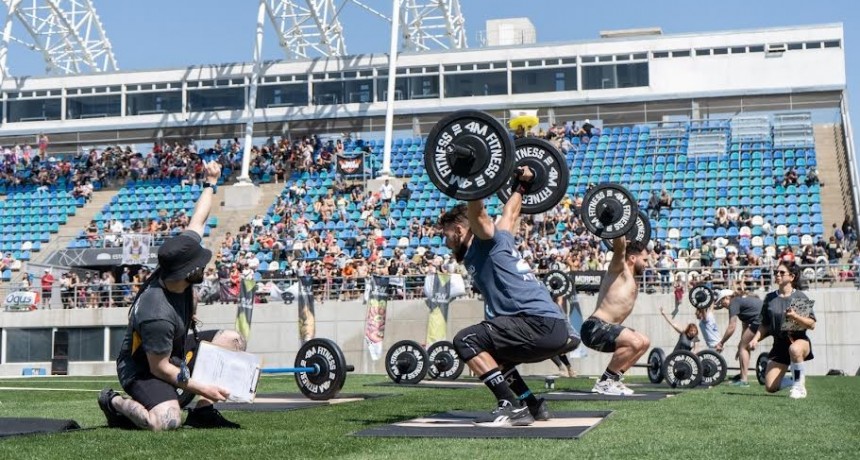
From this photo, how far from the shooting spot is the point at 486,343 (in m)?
8.21

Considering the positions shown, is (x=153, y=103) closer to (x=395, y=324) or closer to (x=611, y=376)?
(x=395, y=324)

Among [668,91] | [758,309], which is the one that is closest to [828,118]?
[668,91]

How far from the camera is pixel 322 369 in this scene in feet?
36.5

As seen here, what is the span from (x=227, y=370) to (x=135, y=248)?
23.7 metres

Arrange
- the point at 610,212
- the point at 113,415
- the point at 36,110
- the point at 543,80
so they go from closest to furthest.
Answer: the point at 113,415, the point at 610,212, the point at 543,80, the point at 36,110

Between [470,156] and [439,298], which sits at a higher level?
[470,156]

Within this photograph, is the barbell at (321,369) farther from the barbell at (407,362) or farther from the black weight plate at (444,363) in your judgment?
the black weight plate at (444,363)

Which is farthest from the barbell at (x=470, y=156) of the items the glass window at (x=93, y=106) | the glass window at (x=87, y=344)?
the glass window at (x=93, y=106)

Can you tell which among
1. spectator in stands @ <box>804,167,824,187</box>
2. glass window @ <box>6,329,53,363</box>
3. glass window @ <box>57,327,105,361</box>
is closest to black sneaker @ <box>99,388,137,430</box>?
glass window @ <box>57,327,105,361</box>

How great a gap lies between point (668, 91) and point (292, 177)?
41.0 ft

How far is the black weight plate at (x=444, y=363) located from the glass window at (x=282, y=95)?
23009mm

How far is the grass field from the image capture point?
20.9ft

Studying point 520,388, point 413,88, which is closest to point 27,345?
point 413,88

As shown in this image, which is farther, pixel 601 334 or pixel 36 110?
pixel 36 110
